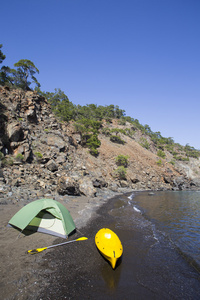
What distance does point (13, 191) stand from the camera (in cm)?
1470

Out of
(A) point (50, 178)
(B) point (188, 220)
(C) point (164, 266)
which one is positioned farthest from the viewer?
(A) point (50, 178)

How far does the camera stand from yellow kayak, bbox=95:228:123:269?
6.34m

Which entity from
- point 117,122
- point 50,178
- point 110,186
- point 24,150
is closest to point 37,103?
point 24,150

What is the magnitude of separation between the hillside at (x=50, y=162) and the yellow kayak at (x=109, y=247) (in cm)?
991

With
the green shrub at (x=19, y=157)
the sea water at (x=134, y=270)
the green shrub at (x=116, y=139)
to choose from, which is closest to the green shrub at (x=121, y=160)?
the green shrub at (x=116, y=139)

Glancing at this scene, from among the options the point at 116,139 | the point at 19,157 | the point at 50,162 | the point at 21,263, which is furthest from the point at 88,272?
the point at 116,139

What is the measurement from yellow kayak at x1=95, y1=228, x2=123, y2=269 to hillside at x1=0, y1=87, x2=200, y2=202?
9.91 m

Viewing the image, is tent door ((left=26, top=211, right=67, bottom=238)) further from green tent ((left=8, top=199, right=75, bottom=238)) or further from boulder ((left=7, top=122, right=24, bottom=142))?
boulder ((left=7, top=122, right=24, bottom=142))

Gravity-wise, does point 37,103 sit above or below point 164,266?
above

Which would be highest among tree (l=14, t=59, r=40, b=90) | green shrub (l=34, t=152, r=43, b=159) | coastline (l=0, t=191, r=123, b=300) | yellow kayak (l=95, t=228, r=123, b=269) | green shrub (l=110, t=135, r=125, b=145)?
tree (l=14, t=59, r=40, b=90)

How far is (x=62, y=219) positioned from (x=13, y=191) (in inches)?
349

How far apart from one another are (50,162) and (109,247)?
1881cm

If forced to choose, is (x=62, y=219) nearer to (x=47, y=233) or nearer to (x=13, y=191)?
(x=47, y=233)

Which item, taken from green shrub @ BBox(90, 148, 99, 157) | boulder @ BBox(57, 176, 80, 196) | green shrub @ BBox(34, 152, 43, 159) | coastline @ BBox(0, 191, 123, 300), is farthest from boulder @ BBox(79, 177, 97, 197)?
green shrub @ BBox(90, 148, 99, 157)
